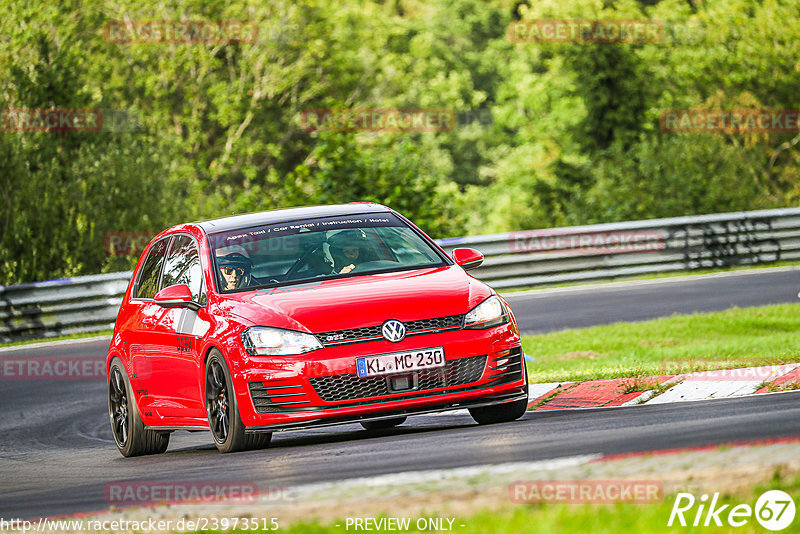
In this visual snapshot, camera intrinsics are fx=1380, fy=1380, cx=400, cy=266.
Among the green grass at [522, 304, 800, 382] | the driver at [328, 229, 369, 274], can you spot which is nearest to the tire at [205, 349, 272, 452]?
the driver at [328, 229, 369, 274]

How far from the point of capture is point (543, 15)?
188 ft

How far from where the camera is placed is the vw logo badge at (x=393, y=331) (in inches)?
325

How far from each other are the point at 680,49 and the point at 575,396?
4479 cm

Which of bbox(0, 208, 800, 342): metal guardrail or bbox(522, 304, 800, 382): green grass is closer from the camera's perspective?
bbox(522, 304, 800, 382): green grass

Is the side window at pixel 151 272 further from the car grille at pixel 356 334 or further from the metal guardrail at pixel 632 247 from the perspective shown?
the metal guardrail at pixel 632 247

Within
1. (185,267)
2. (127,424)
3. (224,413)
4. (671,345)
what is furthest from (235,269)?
(671,345)

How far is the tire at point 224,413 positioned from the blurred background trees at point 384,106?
52.6 ft

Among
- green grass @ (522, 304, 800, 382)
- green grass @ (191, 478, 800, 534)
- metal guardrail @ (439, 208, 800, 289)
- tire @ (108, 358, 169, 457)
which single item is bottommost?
metal guardrail @ (439, 208, 800, 289)

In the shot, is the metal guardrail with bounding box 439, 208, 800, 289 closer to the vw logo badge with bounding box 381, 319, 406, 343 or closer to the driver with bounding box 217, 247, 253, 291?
the driver with bounding box 217, 247, 253, 291

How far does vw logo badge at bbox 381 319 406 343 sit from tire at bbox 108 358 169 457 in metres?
2.67

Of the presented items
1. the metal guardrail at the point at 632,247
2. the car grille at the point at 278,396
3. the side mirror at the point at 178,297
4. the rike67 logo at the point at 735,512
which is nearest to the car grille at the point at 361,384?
the car grille at the point at 278,396

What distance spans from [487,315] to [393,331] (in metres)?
0.72

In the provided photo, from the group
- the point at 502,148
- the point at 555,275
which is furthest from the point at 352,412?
the point at 502,148

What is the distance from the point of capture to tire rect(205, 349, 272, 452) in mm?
8508
